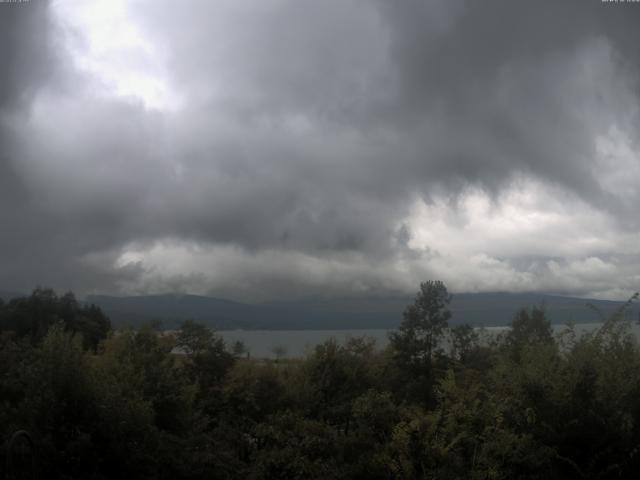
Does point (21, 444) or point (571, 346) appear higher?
point (571, 346)

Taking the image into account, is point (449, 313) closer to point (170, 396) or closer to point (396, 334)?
point (396, 334)

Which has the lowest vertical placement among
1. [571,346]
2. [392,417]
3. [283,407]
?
[283,407]

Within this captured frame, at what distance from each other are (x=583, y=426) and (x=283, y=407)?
13.8 metres

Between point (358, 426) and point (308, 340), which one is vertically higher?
point (308, 340)

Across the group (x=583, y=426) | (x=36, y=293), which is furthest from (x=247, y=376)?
(x=36, y=293)

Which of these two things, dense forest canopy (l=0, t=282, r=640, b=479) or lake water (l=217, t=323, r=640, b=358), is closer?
dense forest canopy (l=0, t=282, r=640, b=479)

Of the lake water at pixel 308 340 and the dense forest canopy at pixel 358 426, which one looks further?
the lake water at pixel 308 340

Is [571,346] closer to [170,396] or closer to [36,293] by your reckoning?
[170,396]

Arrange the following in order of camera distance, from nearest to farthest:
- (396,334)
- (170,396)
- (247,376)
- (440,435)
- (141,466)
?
(141,466) < (440,435) < (170,396) < (247,376) < (396,334)

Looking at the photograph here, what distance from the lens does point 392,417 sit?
43.1ft

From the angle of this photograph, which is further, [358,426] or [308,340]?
[308,340]

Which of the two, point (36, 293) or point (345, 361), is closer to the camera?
point (345, 361)

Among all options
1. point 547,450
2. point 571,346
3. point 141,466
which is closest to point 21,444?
point 141,466

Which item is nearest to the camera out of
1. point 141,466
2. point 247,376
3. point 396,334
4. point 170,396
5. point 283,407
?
point 141,466
